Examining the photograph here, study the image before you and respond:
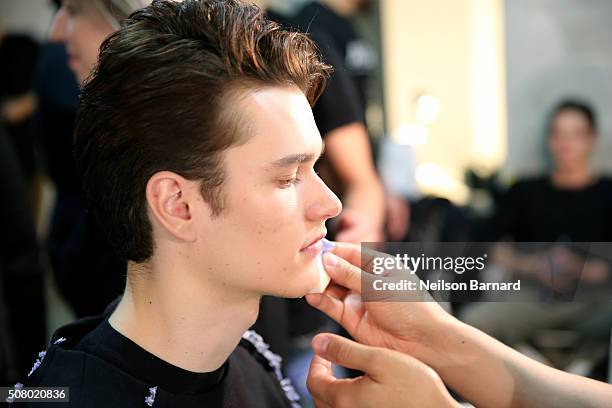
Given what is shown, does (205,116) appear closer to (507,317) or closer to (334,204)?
(334,204)

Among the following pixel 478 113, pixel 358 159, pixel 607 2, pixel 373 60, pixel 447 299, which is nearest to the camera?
pixel 447 299

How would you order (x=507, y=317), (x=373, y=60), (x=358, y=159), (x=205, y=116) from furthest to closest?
(x=373, y=60) → (x=358, y=159) → (x=507, y=317) → (x=205, y=116)

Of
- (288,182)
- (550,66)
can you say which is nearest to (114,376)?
(288,182)

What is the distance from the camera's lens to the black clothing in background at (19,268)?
2.05 metres

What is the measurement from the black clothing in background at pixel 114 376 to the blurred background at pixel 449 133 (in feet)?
1.42


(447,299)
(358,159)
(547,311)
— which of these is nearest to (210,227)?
(447,299)

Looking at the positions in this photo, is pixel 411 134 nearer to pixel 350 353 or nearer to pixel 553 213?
pixel 553 213

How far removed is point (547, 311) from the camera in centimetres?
125

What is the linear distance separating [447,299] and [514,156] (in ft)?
8.35

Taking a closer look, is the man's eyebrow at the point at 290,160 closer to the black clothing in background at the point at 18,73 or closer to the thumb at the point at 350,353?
the thumb at the point at 350,353

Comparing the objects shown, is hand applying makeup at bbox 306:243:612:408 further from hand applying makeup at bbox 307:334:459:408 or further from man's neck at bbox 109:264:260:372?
man's neck at bbox 109:264:260:372

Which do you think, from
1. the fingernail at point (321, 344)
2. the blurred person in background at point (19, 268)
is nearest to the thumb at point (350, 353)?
the fingernail at point (321, 344)

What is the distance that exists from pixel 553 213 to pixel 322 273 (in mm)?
2206

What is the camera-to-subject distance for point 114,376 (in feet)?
3.40
